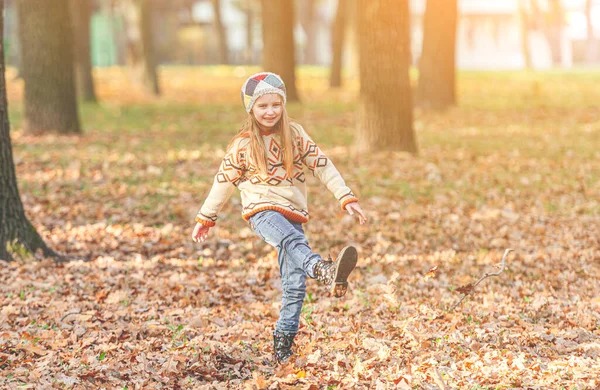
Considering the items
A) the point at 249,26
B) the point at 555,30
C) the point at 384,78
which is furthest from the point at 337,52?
the point at 555,30

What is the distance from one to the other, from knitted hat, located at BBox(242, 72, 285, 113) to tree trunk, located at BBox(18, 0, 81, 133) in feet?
35.1

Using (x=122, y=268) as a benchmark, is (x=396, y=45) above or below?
above

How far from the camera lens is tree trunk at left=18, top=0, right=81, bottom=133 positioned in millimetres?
15242

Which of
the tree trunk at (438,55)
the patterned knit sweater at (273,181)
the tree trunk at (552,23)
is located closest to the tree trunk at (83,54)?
the tree trunk at (438,55)

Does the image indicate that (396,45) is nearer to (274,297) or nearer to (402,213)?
(402,213)

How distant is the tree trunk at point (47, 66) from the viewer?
15.2 metres

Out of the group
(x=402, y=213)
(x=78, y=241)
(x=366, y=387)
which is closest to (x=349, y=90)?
(x=402, y=213)

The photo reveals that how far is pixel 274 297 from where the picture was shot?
7.81 metres

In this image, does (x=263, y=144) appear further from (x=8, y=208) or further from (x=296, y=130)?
(x=8, y=208)

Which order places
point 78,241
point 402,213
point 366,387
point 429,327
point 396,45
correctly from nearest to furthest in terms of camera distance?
point 366,387
point 429,327
point 78,241
point 402,213
point 396,45

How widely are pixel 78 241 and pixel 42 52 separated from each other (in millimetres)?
6945

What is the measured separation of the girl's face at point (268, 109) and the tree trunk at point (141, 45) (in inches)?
809

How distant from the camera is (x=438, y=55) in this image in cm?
2123

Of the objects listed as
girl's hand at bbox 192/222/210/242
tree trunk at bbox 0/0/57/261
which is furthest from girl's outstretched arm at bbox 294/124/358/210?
tree trunk at bbox 0/0/57/261
